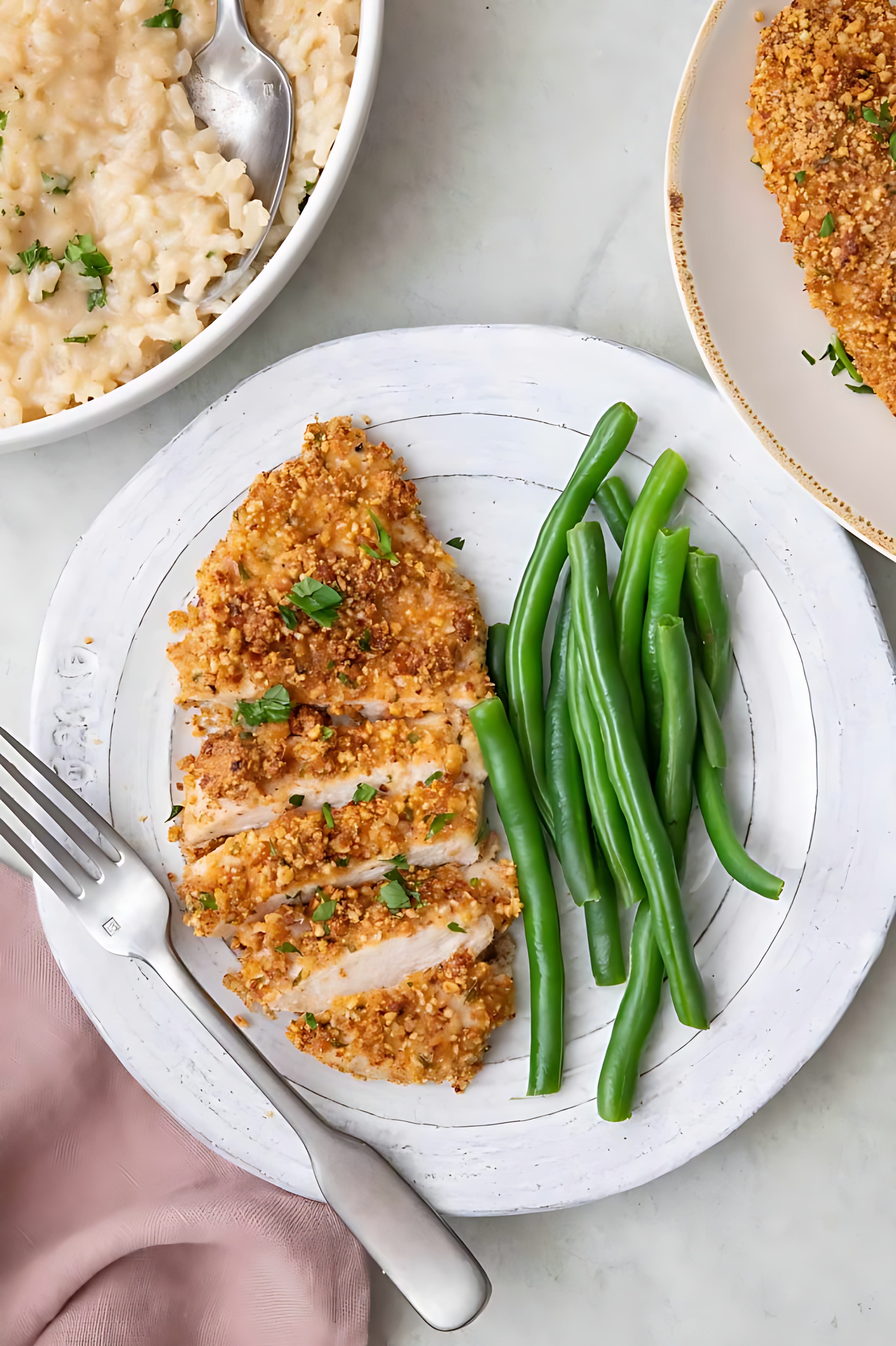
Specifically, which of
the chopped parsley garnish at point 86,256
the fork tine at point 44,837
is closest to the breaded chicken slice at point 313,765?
the fork tine at point 44,837

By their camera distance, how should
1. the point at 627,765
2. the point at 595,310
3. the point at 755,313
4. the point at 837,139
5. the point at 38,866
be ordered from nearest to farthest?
the point at 837,139, the point at 627,765, the point at 755,313, the point at 38,866, the point at 595,310

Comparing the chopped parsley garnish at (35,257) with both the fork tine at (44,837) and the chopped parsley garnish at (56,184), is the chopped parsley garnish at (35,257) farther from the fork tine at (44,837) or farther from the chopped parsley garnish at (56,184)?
the fork tine at (44,837)

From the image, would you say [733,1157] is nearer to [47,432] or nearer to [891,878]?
[891,878]

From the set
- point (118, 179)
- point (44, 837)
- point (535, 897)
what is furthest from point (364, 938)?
point (118, 179)

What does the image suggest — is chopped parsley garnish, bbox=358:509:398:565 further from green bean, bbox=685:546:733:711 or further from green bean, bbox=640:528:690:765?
green bean, bbox=685:546:733:711

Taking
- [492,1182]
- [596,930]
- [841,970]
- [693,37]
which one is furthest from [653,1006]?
[693,37]

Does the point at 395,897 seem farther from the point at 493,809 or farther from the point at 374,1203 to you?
the point at 374,1203
